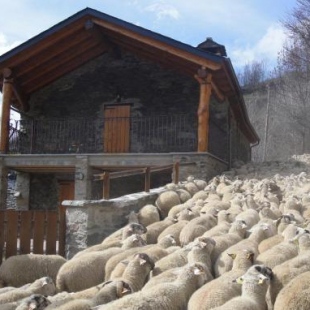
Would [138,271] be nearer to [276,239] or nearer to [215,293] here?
[215,293]

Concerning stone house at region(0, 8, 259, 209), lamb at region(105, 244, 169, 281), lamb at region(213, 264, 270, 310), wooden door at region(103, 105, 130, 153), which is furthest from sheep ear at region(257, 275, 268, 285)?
wooden door at region(103, 105, 130, 153)

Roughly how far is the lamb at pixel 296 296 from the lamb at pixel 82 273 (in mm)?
2548

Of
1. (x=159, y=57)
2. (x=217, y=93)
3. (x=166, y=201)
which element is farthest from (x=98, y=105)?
(x=166, y=201)

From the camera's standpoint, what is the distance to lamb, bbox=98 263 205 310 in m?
3.59

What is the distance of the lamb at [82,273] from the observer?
214 inches

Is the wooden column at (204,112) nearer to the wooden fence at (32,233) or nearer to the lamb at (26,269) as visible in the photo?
the wooden fence at (32,233)

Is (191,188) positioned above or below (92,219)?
above

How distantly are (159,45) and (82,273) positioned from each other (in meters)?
9.61

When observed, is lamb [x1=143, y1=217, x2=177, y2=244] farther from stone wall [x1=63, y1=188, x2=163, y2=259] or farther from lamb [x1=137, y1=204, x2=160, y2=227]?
stone wall [x1=63, y1=188, x2=163, y2=259]

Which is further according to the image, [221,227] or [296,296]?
[221,227]

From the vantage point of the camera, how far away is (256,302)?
3.76 metres

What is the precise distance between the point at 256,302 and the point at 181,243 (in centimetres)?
252

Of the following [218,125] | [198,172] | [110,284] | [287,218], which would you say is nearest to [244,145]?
[218,125]

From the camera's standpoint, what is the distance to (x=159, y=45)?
13766mm
